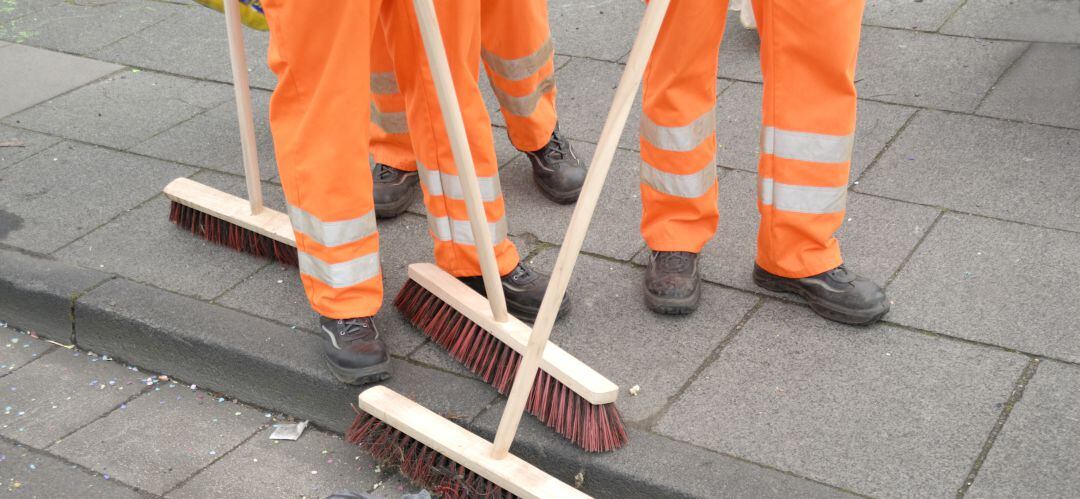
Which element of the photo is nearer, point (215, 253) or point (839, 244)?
point (839, 244)

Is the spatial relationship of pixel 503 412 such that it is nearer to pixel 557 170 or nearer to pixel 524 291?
pixel 524 291

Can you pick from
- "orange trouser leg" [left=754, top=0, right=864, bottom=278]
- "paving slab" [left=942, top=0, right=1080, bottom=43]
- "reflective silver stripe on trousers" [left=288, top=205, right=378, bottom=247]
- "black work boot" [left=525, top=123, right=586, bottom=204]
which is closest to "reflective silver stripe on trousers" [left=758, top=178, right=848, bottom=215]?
"orange trouser leg" [left=754, top=0, right=864, bottom=278]

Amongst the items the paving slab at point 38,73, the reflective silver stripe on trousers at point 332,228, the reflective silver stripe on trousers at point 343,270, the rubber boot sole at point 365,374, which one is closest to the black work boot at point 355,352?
the rubber boot sole at point 365,374

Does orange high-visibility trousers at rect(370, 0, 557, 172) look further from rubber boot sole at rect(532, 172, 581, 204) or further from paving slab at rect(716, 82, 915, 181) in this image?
paving slab at rect(716, 82, 915, 181)

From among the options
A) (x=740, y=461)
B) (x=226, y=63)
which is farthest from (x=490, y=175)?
(x=226, y=63)

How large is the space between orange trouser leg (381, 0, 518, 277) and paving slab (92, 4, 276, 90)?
1970 millimetres

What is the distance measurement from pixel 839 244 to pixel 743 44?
5.48ft

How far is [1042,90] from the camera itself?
4160 millimetres

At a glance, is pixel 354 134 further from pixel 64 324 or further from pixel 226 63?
pixel 226 63

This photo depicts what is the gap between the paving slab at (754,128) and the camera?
153 inches

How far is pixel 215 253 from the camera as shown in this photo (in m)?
3.61

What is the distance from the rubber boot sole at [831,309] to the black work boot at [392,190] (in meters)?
1.23

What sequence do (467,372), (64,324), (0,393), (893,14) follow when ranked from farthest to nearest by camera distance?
(893,14) < (64,324) < (0,393) < (467,372)

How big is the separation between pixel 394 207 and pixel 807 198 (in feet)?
4.55
